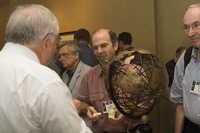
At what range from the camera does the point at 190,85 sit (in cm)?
208

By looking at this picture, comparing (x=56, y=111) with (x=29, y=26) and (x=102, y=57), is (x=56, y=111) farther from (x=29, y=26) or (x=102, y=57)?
(x=102, y=57)

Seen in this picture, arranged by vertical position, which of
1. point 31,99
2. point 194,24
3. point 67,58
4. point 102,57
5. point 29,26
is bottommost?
point 67,58

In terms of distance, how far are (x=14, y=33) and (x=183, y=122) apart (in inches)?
71.5

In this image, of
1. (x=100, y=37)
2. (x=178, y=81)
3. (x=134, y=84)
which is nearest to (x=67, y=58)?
(x=100, y=37)

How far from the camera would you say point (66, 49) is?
3584 mm

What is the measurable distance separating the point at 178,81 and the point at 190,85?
186mm

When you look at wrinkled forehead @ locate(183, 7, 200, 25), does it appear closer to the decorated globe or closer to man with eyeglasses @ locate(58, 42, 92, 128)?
the decorated globe

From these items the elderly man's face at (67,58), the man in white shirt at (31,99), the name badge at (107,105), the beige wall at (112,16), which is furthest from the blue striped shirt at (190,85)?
the beige wall at (112,16)

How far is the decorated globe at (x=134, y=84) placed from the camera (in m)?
1.56

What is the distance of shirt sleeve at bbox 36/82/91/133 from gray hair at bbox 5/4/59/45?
1.25 feet

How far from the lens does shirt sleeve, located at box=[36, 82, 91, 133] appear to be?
1.18m

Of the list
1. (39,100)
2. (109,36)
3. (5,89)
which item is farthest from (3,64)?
(109,36)

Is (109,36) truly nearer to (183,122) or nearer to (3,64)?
(183,122)

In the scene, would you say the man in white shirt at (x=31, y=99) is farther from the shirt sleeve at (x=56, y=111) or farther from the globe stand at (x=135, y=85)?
the globe stand at (x=135, y=85)
